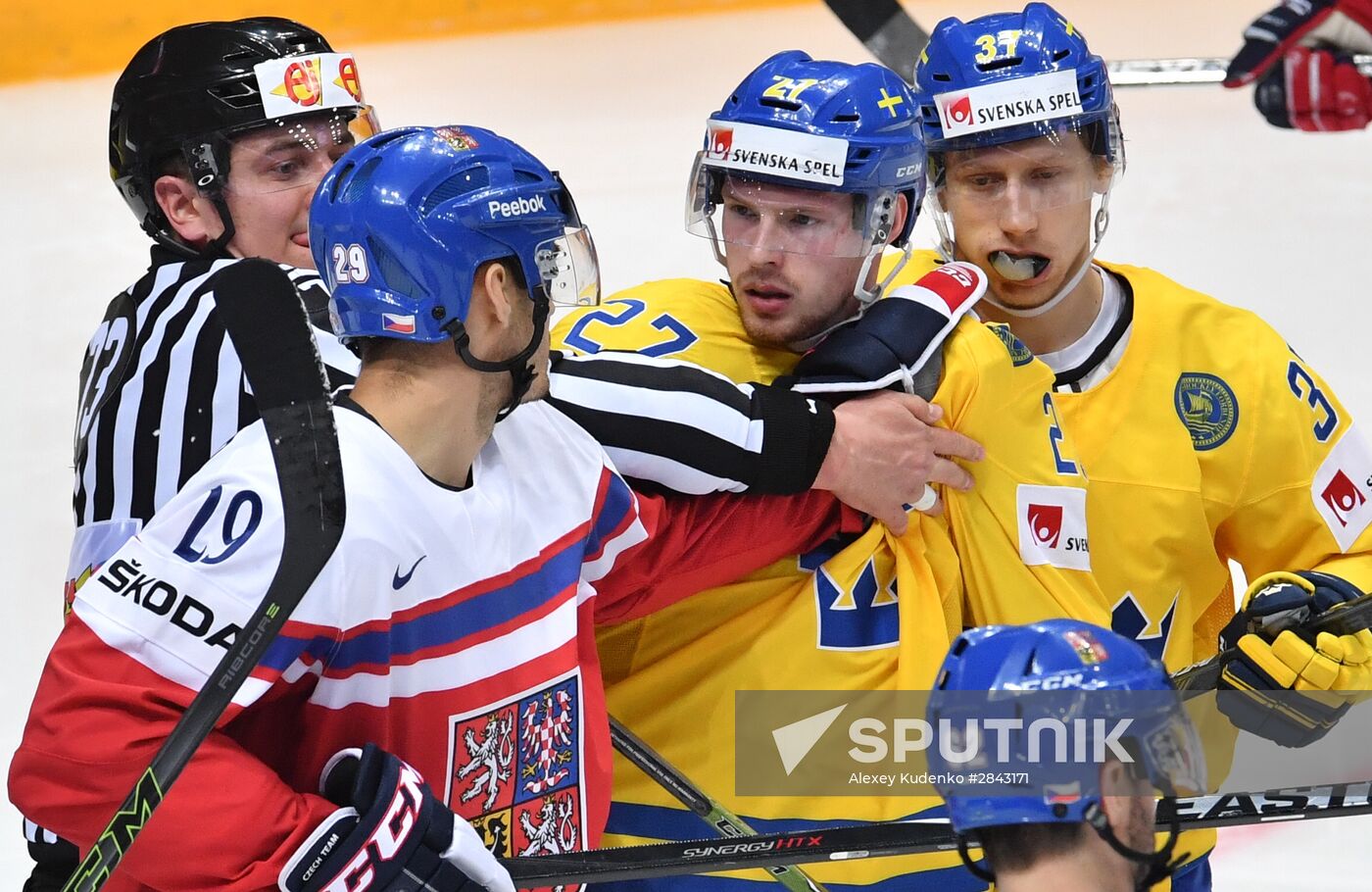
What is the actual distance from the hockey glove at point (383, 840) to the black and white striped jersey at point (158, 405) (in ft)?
2.05

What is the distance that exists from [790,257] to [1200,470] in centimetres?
69

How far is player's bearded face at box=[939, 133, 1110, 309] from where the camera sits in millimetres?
2715

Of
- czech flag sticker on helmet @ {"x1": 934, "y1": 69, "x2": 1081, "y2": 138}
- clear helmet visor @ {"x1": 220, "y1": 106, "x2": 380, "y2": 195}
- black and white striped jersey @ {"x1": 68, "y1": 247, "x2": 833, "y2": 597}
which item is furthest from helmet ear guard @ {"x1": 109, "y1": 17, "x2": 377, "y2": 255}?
czech flag sticker on helmet @ {"x1": 934, "y1": 69, "x2": 1081, "y2": 138}

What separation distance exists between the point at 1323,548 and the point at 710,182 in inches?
40.6

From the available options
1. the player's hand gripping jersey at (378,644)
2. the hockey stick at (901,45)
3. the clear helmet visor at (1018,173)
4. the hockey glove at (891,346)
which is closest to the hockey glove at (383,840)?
the player's hand gripping jersey at (378,644)

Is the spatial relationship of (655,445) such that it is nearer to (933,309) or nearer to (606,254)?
(933,309)

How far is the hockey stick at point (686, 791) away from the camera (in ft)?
7.78

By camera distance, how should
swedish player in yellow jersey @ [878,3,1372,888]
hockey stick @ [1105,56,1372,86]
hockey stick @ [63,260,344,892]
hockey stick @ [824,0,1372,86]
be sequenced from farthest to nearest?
hockey stick @ [1105,56,1372,86]
hockey stick @ [824,0,1372,86]
swedish player in yellow jersey @ [878,3,1372,888]
hockey stick @ [63,260,344,892]

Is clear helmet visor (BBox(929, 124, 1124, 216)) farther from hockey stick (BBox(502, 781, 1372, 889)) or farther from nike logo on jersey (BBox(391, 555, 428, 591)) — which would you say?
nike logo on jersey (BBox(391, 555, 428, 591))

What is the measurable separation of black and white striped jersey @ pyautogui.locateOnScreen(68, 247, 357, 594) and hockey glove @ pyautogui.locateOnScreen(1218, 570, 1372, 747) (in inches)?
50.1

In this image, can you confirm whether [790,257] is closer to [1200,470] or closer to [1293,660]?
[1200,470]

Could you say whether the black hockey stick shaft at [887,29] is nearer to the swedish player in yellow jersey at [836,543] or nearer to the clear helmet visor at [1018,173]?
the clear helmet visor at [1018,173]

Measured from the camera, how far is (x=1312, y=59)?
3.93 meters

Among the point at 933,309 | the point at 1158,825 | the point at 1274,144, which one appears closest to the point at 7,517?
the point at 933,309
